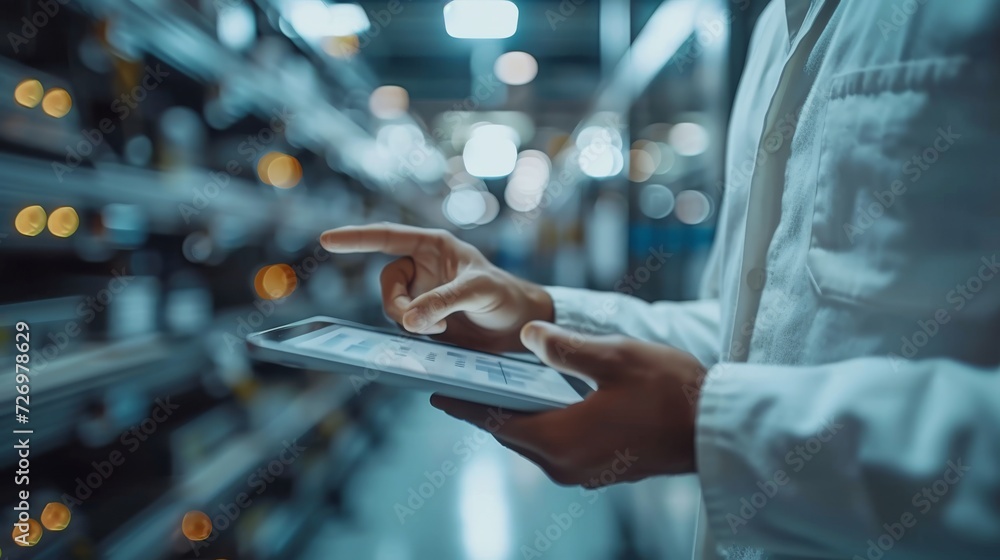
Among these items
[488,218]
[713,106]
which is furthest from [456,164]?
[713,106]

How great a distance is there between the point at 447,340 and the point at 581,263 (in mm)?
5457

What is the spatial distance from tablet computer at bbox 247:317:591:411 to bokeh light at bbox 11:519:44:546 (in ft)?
1.94

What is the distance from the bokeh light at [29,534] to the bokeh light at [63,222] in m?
0.48

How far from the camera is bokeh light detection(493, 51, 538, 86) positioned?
6934 mm

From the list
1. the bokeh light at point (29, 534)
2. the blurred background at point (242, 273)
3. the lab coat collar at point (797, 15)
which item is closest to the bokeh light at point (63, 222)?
the blurred background at point (242, 273)

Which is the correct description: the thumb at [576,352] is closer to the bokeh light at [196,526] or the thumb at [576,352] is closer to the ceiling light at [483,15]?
the bokeh light at [196,526]

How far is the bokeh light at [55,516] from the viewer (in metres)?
1.10

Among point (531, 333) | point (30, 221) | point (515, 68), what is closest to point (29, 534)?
point (30, 221)

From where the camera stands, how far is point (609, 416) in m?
0.63

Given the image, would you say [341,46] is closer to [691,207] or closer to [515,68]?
[515,68]

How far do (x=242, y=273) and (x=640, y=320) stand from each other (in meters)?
1.35

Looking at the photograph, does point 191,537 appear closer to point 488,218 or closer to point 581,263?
point 581,263

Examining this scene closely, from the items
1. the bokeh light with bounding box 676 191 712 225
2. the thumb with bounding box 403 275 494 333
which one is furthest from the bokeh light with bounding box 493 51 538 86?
the thumb with bounding box 403 275 494 333

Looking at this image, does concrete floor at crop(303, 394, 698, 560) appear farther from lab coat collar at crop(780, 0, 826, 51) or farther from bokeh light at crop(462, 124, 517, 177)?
bokeh light at crop(462, 124, 517, 177)
